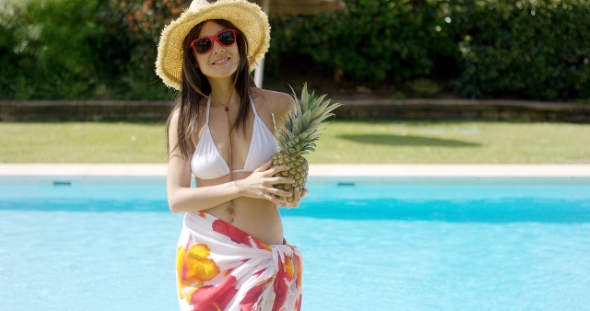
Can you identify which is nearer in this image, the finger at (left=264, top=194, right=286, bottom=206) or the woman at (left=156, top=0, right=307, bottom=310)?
the finger at (left=264, top=194, right=286, bottom=206)

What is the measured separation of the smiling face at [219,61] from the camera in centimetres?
279

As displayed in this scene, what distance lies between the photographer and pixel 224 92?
9.50 ft

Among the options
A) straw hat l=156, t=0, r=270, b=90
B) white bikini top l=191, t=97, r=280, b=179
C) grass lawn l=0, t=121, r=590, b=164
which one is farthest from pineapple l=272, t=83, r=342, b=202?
grass lawn l=0, t=121, r=590, b=164

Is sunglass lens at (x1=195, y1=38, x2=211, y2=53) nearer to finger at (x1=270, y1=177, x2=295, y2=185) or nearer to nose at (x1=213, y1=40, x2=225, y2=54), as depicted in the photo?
nose at (x1=213, y1=40, x2=225, y2=54)

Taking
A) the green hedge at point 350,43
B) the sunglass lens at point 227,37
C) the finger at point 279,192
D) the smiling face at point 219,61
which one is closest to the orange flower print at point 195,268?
the finger at point 279,192

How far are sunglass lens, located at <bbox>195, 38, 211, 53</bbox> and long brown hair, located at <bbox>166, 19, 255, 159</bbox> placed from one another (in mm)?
95

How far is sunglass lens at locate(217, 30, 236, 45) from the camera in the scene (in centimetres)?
281

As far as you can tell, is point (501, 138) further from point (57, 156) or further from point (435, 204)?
point (57, 156)

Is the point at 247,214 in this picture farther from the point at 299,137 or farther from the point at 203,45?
the point at 203,45

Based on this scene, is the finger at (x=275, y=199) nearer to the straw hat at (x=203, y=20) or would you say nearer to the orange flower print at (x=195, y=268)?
the orange flower print at (x=195, y=268)

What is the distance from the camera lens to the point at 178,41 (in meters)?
2.99

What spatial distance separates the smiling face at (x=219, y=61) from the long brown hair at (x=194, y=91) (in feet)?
0.18

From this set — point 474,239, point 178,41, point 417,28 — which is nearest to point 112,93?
point 417,28

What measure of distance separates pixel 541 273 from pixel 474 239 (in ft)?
3.68
